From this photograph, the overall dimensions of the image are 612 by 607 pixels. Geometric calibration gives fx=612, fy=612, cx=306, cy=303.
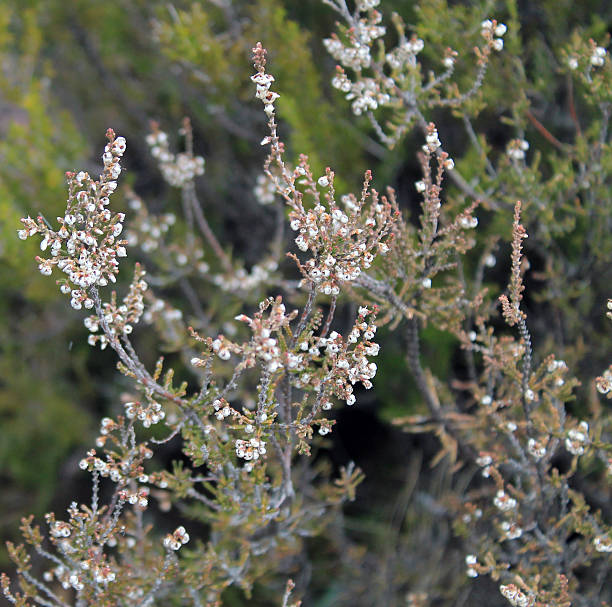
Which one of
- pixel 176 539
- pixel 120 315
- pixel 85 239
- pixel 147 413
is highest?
pixel 85 239

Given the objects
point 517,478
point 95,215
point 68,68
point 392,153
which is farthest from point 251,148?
point 517,478

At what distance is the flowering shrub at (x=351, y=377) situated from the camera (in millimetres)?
1308

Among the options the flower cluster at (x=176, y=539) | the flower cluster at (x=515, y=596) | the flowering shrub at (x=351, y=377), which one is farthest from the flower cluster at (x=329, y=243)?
the flower cluster at (x=515, y=596)

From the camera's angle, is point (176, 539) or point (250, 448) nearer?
point (250, 448)

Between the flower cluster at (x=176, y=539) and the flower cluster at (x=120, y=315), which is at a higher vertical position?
the flower cluster at (x=120, y=315)

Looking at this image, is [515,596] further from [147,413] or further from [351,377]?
[147,413]

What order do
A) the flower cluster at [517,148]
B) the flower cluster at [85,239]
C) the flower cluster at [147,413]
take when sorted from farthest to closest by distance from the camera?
the flower cluster at [517,148] < the flower cluster at [147,413] < the flower cluster at [85,239]

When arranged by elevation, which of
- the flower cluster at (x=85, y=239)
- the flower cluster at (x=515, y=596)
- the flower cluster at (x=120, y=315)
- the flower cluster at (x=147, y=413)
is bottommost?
the flower cluster at (x=515, y=596)

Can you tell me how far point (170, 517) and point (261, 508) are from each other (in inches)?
54.9

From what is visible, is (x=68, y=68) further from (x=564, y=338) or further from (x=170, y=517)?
(x=564, y=338)

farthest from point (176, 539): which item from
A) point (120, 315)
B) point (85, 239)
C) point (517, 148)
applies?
point (517, 148)

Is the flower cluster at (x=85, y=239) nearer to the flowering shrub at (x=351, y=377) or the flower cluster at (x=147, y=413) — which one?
the flowering shrub at (x=351, y=377)

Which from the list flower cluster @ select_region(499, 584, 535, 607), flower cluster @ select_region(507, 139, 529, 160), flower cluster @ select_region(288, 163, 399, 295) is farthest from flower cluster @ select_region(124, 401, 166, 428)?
flower cluster @ select_region(507, 139, 529, 160)

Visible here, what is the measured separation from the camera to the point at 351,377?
1266 mm
